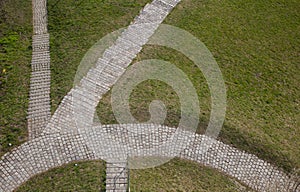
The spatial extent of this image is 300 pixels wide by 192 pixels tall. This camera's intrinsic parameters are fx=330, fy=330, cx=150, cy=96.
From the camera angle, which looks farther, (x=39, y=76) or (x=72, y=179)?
(x=39, y=76)

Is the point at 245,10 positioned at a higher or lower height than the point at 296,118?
higher

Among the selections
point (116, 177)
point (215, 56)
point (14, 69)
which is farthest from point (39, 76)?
point (215, 56)

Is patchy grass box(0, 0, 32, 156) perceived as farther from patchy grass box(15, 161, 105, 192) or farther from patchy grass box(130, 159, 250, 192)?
patchy grass box(130, 159, 250, 192)

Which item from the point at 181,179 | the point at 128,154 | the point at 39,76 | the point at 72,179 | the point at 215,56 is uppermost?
the point at 215,56

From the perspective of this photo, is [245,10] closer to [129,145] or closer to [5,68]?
[129,145]

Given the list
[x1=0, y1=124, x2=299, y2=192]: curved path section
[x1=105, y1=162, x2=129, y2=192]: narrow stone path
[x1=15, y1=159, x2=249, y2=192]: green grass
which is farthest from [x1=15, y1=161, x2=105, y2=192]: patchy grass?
[x1=0, y1=124, x2=299, y2=192]: curved path section

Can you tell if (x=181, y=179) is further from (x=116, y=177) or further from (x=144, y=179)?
(x=116, y=177)

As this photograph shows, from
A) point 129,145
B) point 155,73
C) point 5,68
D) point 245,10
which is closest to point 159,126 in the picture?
point 129,145
